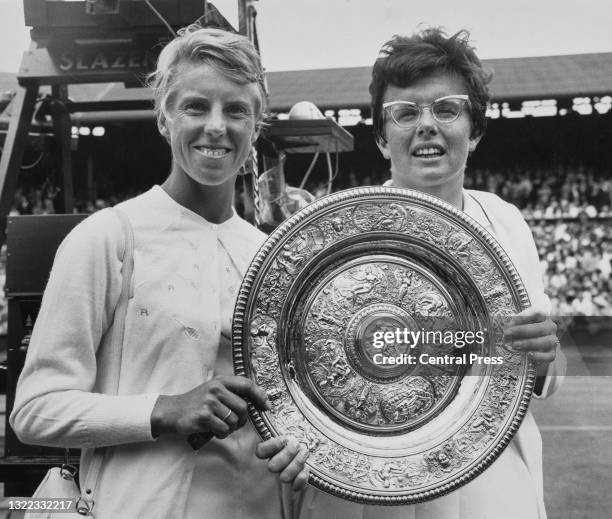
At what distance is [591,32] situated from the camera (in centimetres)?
145

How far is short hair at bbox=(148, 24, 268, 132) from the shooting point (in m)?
0.88

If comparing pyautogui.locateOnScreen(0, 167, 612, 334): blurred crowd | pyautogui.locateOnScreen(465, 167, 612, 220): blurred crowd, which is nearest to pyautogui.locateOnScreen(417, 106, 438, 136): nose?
pyautogui.locateOnScreen(0, 167, 612, 334): blurred crowd

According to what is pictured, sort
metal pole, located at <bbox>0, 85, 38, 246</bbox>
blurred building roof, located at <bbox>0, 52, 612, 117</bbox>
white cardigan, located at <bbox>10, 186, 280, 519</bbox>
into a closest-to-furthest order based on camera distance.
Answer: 1. white cardigan, located at <bbox>10, 186, 280, 519</bbox>
2. metal pole, located at <bbox>0, 85, 38, 246</bbox>
3. blurred building roof, located at <bbox>0, 52, 612, 117</bbox>

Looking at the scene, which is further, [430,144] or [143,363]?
[430,144]

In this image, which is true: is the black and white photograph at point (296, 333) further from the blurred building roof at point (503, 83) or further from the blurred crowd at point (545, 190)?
the blurred crowd at point (545, 190)

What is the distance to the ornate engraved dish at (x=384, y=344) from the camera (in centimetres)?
88

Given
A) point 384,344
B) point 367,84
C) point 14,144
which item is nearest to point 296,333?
point 384,344

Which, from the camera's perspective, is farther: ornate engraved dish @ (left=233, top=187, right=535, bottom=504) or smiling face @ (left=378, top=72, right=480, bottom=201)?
smiling face @ (left=378, top=72, right=480, bottom=201)

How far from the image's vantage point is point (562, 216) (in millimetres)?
6449

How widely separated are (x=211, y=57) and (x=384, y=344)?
44 centimetres

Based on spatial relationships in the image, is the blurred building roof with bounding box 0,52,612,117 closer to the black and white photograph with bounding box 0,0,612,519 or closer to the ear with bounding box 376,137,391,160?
the ear with bounding box 376,137,391,160

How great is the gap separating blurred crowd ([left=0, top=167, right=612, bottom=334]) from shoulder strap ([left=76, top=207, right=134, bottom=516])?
102 inches

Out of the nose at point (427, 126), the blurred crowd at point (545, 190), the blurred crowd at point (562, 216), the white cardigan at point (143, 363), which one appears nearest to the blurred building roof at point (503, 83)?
the blurred crowd at point (562, 216)

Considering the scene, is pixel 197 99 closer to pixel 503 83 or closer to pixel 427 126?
pixel 427 126
